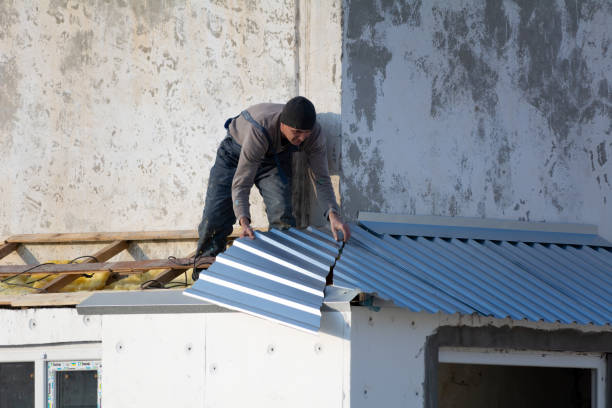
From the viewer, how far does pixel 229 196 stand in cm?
721

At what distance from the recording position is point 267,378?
598 cm

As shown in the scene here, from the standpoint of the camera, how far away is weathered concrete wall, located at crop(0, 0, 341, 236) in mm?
7730

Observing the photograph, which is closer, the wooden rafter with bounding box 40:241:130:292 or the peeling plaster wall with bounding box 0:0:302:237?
the wooden rafter with bounding box 40:241:130:292

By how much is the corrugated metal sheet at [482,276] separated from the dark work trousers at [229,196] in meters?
0.64

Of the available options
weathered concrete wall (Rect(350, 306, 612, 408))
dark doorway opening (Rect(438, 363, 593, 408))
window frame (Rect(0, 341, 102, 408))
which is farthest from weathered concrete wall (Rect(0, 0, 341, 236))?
dark doorway opening (Rect(438, 363, 593, 408))

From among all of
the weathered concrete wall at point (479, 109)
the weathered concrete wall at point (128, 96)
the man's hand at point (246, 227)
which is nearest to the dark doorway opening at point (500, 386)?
the weathered concrete wall at point (479, 109)

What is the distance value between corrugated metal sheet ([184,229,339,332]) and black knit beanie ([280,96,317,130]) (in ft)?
2.90

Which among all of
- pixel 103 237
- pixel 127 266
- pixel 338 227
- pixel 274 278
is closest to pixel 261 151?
pixel 338 227

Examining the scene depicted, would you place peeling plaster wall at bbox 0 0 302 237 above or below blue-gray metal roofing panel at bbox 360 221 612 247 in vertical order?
above

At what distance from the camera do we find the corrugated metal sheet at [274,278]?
18.1 ft

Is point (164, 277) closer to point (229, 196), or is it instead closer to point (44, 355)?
point (229, 196)

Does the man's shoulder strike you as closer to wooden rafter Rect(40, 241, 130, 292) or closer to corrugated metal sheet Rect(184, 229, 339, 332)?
corrugated metal sheet Rect(184, 229, 339, 332)

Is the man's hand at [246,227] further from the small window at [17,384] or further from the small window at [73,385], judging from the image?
the small window at [17,384]

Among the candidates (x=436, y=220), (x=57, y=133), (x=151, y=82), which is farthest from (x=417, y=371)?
(x=57, y=133)
